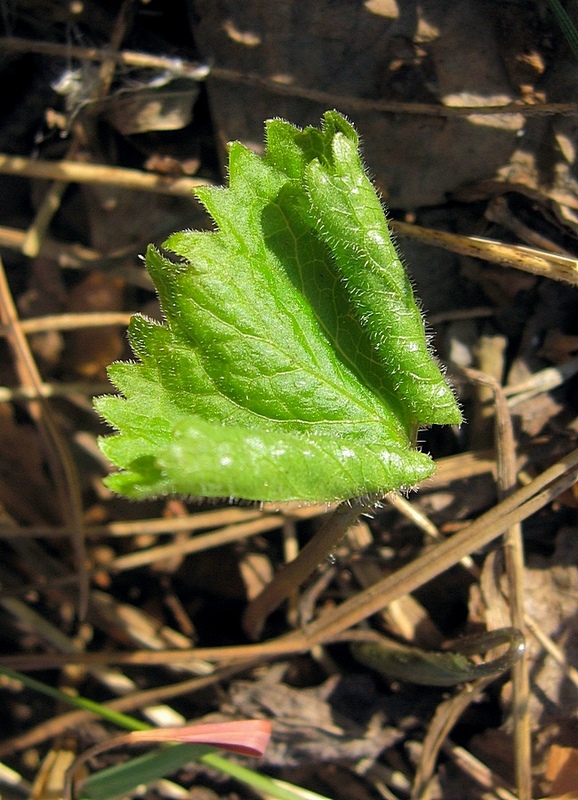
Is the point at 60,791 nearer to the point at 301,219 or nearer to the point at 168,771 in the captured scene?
the point at 168,771

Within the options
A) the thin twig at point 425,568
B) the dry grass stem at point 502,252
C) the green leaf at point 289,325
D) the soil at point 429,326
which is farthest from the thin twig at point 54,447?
the dry grass stem at point 502,252

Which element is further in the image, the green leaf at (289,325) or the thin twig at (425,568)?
the thin twig at (425,568)

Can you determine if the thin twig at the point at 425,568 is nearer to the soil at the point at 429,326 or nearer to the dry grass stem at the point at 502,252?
the soil at the point at 429,326

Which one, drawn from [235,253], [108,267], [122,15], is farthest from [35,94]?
[235,253]

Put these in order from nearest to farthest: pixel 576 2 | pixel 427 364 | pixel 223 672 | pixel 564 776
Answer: pixel 427 364 → pixel 576 2 → pixel 564 776 → pixel 223 672

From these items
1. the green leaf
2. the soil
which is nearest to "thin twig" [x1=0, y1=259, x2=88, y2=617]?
the soil

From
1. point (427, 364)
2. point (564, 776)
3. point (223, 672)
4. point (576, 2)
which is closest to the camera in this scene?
point (427, 364)

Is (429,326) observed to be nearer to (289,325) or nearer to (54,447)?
(289,325)
